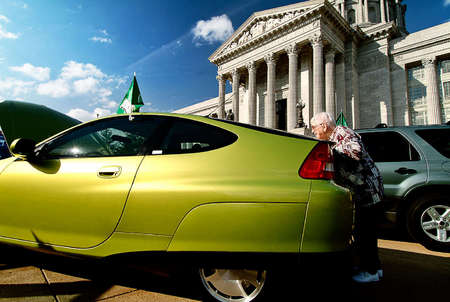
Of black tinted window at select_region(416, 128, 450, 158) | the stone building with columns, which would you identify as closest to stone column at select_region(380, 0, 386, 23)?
the stone building with columns

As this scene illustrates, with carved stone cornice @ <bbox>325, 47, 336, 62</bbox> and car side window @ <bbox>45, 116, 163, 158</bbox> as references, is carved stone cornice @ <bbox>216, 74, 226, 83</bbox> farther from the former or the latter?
car side window @ <bbox>45, 116, 163, 158</bbox>

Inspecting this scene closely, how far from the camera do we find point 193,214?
1541mm

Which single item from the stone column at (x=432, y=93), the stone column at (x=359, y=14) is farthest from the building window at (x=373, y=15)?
the stone column at (x=432, y=93)

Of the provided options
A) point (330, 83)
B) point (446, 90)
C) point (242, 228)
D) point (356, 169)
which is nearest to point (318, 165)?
point (242, 228)

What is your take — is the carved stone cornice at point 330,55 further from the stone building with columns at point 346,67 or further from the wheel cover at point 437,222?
the wheel cover at point 437,222

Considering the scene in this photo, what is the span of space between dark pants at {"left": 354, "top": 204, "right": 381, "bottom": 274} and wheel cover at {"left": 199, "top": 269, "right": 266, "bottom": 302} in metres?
1.37

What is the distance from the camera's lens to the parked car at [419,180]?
3350 mm

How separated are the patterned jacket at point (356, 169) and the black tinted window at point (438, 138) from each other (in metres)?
1.98

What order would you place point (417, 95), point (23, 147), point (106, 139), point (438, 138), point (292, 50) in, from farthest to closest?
1. point (292, 50)
2. point (417, 95)
3. point (438, 138)
4. point (106, 139)
5. point (23, 147)

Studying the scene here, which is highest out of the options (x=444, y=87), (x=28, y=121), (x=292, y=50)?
(x=292, y=50)

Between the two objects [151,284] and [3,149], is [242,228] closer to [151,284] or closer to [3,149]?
[151,284]

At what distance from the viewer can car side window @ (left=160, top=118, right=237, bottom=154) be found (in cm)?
172

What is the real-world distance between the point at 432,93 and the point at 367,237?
2604 centimetres

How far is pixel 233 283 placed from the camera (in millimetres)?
1699
